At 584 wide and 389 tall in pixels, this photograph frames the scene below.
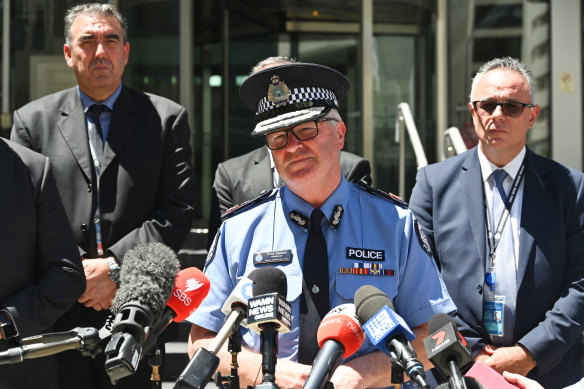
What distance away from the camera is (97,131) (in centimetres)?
418

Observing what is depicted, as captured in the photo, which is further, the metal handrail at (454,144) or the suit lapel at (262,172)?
the metal handrail at (454,144)

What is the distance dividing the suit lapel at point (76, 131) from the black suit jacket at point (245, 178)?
79 cm

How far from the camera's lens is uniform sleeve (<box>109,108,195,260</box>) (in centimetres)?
398

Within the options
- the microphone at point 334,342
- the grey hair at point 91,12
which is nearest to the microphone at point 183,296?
the microphone at point 334,342

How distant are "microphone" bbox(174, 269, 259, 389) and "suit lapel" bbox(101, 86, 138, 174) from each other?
218 centimetres

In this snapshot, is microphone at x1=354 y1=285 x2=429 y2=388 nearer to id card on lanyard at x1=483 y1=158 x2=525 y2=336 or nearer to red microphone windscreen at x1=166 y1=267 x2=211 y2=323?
red microphone windscreen at x1=166 y1=267 x2=211 y2=323

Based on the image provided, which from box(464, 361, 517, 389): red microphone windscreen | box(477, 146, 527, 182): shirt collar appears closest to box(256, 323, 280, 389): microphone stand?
box(464, 361, 517, 389): red microphone windscreen

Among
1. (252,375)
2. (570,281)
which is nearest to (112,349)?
(252,375)

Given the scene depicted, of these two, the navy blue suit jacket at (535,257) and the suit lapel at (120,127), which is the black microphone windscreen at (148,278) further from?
the suit lapel at (120,127)

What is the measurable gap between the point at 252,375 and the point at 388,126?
736cm

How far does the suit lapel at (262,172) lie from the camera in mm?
4469

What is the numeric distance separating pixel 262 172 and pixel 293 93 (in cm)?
165

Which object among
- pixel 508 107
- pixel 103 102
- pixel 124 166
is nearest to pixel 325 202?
pixel 508 107

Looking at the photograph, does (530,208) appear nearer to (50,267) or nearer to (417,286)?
(417,286)
